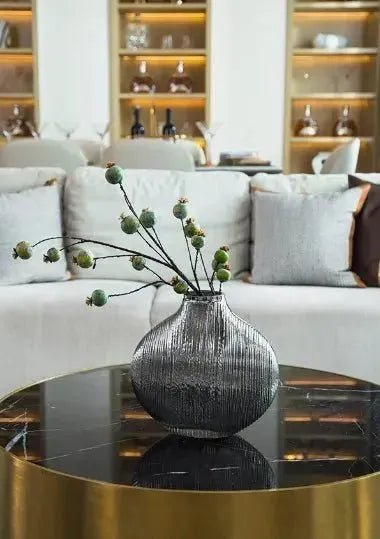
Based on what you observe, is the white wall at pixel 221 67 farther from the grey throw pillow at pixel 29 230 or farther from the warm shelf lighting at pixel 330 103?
the grey throw pillow at pixel 29 230

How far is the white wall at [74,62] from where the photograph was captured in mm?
6422

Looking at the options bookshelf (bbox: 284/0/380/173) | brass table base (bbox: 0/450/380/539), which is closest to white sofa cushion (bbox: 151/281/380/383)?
brass table base (bbox: 0/450/380/539)

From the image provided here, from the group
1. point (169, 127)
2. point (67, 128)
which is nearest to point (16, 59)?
point (67, 128)

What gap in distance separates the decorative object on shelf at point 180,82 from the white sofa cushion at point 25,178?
3.49m

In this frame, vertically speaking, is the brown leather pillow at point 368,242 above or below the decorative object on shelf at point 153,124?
below

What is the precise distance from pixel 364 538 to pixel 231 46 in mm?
5703

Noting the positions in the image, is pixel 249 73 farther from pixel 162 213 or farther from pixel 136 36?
pixel 162 213

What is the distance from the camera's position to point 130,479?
1234 millimetres

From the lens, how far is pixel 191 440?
1414 mm

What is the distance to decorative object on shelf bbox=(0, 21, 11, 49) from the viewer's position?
6551mm

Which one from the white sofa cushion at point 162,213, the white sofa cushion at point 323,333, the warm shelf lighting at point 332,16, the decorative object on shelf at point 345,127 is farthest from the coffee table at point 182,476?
the warm shelf lighting at point 332,16

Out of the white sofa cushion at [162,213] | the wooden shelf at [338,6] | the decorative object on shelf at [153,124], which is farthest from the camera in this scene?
the decorative object on shelf at [153,124]

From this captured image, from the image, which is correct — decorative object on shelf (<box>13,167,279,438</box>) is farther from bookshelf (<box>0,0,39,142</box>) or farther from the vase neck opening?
bookshelf (<box>0,0,39,142</box>)

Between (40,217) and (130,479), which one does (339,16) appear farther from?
(130,479)
